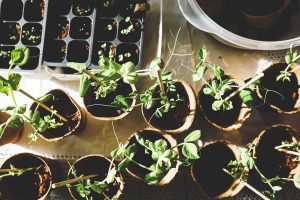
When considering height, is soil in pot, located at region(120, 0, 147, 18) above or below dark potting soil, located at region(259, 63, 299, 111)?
above

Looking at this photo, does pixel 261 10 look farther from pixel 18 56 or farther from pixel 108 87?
pixel 18 56

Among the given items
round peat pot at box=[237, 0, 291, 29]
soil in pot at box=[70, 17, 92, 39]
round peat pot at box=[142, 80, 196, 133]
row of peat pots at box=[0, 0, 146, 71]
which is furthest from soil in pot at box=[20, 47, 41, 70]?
round peat pot at box=[237, 0, 291, 29]

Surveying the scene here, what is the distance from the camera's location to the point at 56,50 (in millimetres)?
1143

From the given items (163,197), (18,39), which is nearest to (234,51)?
(163,197)

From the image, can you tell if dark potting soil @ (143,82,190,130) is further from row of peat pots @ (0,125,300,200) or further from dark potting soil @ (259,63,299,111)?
dark potting soil @ (259,63,299,111)

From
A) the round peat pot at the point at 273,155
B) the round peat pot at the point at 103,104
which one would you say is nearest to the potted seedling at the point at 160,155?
the round peat pot at the point at 103,104

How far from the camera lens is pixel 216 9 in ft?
3.96

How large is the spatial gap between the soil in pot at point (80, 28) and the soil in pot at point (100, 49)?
37 mm

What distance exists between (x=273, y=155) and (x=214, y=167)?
0.16 meters

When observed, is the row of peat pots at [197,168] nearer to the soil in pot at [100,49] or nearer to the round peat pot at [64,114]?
the round peat pot at [64,114]

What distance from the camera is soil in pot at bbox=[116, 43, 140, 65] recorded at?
44.5 inches

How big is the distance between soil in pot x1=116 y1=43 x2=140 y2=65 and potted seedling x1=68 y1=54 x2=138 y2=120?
0.06 m

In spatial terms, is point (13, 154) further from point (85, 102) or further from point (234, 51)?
point (234, 51)

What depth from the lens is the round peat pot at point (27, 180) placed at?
1080 mm
